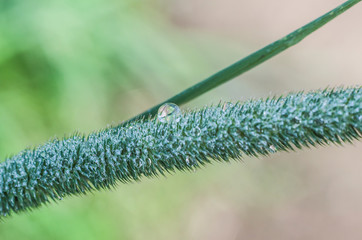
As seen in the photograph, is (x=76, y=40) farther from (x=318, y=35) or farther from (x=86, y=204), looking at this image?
(x=318, y=35)

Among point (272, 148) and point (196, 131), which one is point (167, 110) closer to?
point (196, 131)

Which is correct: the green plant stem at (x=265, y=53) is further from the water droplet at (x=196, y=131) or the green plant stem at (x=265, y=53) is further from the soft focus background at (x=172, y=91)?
the soft focus background at (x=172, y=91)

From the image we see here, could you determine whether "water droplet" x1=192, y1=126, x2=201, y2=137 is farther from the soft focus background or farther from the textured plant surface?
the soft focus background

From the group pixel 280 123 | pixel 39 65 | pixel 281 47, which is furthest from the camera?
pixel 39 65

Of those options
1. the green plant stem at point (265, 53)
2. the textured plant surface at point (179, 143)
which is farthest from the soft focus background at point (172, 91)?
the textured plant surface at point (179, 143)

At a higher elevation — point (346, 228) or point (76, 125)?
point (76, 125)

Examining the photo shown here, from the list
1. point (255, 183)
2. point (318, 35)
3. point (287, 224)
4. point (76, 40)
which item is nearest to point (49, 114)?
point (76, 40)

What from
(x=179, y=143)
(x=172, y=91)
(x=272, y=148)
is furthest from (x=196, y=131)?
(x=172, y=91)
